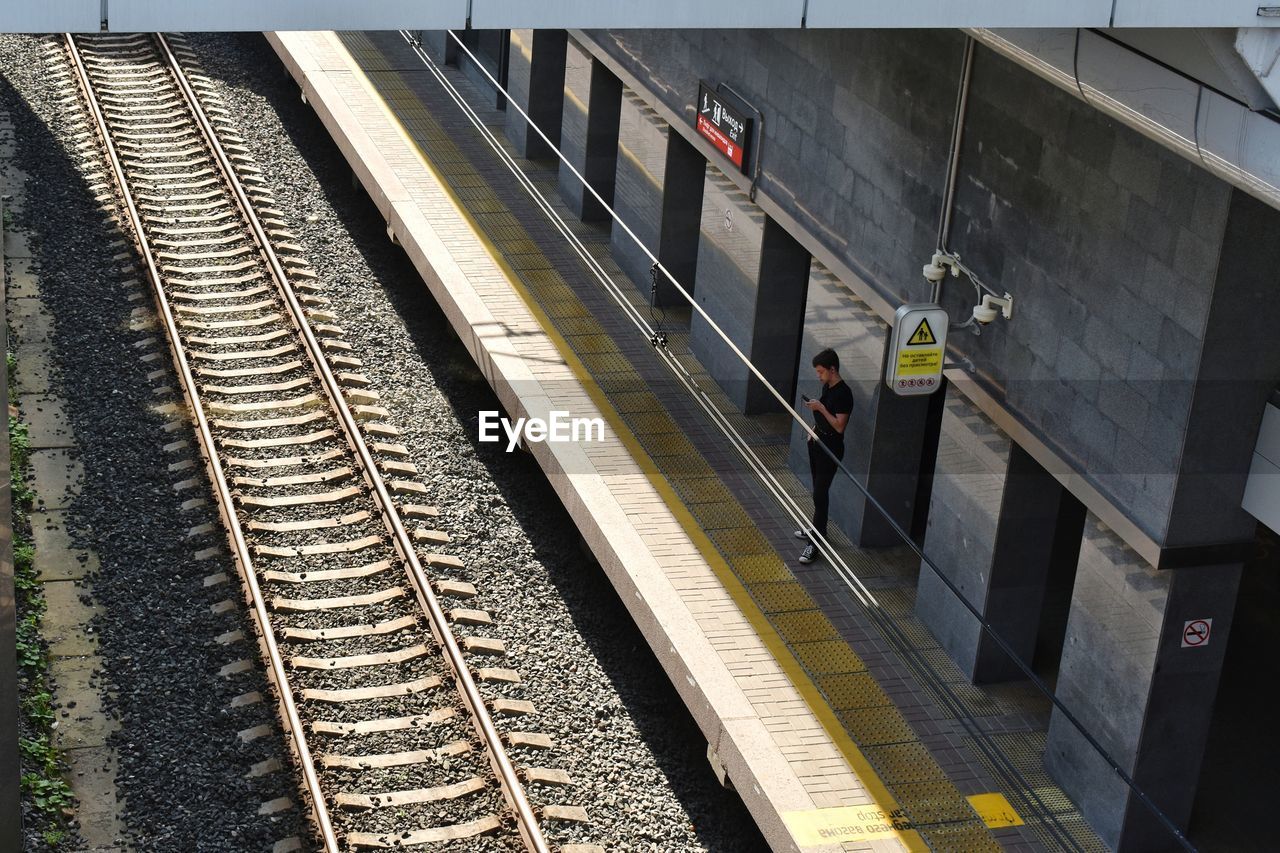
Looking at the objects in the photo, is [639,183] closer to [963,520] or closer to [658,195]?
[658,195]

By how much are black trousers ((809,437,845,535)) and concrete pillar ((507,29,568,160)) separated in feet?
32.4

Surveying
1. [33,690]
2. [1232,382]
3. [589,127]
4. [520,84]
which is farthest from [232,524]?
[520,84]

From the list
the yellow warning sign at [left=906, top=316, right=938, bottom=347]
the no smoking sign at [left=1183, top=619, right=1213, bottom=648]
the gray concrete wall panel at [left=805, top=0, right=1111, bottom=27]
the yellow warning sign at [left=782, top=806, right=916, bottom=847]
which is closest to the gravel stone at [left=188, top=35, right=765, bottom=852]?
the yellow warning sign at [left=782, top=806, right=916, bottom=847]

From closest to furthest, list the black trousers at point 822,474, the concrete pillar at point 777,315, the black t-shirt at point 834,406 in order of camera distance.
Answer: the black t-shirt at point 834,406 → the black trousers at point 822,474 → the concrete pillar at point 777,315

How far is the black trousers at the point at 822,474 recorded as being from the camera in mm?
13125

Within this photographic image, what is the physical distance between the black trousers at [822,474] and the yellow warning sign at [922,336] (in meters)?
1.69

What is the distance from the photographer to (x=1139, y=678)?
10.3 meters

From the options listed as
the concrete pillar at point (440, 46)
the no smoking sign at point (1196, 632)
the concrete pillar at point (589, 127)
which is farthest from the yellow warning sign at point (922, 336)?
the concrete pillar at point (440, 46)

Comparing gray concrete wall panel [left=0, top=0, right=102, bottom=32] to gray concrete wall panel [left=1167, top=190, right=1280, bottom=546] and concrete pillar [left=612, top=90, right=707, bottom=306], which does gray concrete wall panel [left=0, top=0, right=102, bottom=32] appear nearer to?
gray concrete wall panel [left=1167, top=190, right=1280, bottom=546]

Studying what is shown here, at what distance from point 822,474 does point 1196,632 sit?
12.1 feet

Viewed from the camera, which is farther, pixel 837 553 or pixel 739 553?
pixel 837 553

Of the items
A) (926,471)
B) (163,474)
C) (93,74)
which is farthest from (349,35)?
(926,471)

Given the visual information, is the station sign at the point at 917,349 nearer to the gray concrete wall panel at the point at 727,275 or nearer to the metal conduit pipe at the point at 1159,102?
the metal conduit pipe at the point at 1159,102

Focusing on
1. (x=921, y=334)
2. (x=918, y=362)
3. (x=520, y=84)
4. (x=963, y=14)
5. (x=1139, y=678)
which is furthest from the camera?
(x=520, y=84)
